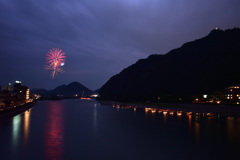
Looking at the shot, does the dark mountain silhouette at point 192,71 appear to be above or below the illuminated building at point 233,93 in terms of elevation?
above

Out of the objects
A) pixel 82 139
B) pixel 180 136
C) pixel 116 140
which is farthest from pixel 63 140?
pixel 180 136

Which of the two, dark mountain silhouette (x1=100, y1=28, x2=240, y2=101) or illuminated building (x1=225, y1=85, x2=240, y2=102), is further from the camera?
dark mountain silhouette (x1=100, y1=28, x2=240, y2=101)

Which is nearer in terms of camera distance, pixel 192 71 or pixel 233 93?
pixel 233 93

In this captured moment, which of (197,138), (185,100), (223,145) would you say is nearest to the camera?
(223,145)

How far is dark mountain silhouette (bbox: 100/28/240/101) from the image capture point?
10669 centimetres

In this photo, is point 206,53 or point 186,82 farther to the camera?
point 206,53

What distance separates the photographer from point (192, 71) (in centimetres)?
13350

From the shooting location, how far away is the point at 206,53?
14362 centimetres

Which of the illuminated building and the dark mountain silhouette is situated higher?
the dark mountain silhouette

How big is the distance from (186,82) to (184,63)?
27.0 metres

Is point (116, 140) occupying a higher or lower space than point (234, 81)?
lower

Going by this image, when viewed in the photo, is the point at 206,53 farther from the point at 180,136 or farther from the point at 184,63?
the point at 180,136

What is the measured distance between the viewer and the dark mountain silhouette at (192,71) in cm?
10669

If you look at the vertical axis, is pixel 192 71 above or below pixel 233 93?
above
